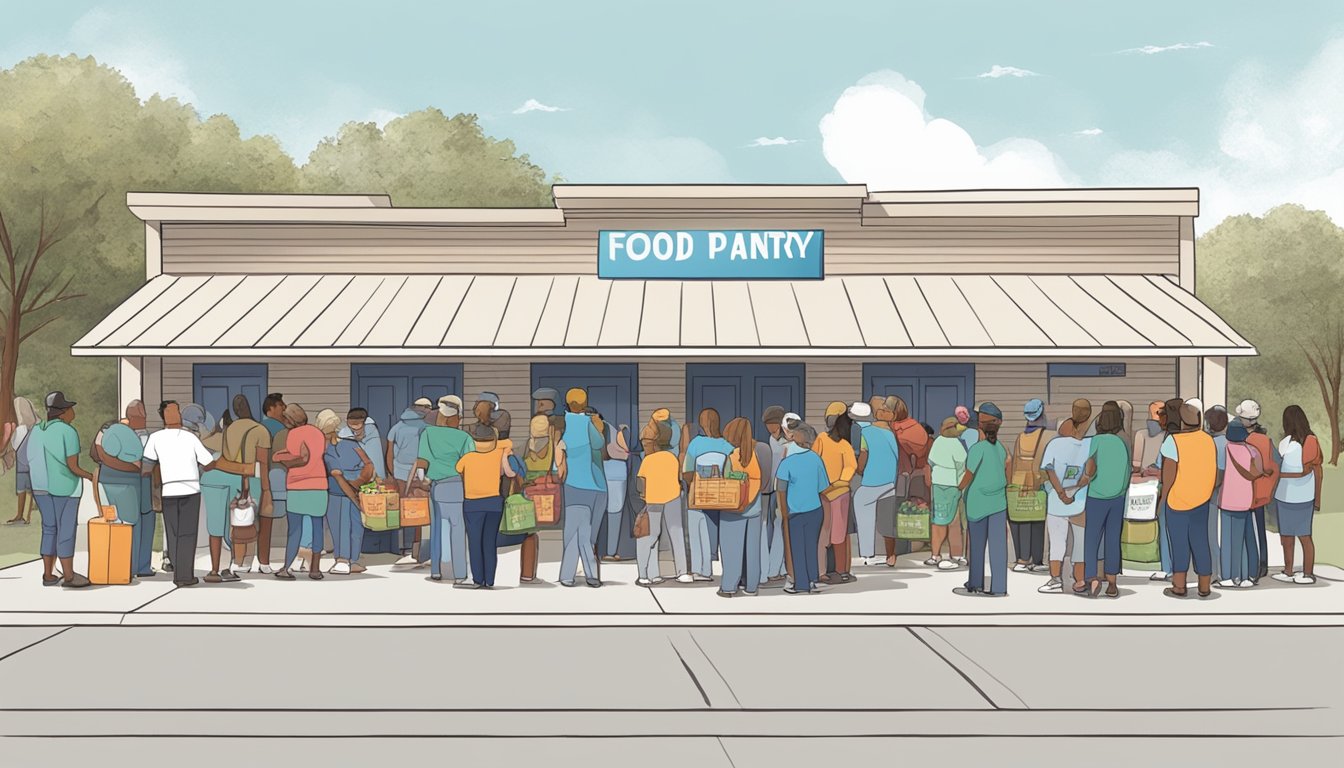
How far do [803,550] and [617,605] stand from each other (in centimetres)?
192

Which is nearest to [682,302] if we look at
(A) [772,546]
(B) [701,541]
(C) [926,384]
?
(C) [926,384]

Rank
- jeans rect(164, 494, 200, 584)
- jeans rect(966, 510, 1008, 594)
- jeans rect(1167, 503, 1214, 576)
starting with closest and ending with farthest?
jeans rect(1167, 503, 1214, 576) → jeans rect(966, 510, 1008, 594) → jeans rect(164, 494, 200, 584)

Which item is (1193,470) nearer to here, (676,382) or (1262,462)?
(1262,462)

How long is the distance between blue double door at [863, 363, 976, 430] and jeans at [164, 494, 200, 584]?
8591 millimetres

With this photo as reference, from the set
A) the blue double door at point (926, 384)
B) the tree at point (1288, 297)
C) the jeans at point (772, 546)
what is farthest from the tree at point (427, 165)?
the jeans at point (772, 546)

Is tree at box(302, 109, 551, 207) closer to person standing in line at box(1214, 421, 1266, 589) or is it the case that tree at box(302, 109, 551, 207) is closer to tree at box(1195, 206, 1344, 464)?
tree at box(1195, 206, 1344, 464)

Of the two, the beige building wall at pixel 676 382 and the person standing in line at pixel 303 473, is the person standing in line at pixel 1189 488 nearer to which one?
the beige building wall at pixel 676 382

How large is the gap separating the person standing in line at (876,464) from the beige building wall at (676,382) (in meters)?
3.31

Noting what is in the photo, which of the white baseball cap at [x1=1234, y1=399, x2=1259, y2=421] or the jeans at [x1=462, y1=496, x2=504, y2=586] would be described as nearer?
the jeans at [x1=462, y1=496, x2=504, y2=586]

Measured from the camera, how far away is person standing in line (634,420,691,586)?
13.3m
